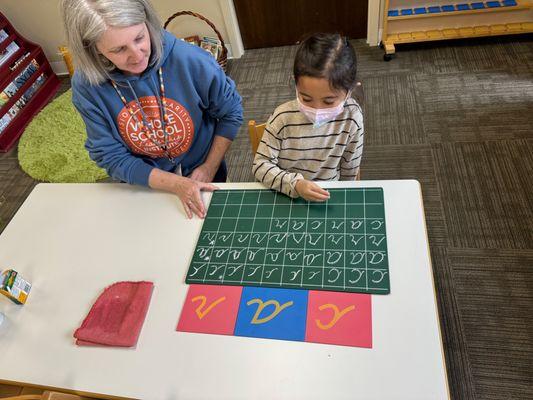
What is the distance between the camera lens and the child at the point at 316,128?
1010mm

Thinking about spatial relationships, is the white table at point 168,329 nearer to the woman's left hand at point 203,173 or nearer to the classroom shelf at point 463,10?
the woman's left hand at point 203,173

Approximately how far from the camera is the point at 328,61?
100 centimetres

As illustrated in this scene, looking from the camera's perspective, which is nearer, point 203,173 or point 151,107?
point 151,107

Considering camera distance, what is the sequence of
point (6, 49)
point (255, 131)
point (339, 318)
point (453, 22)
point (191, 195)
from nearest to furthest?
point (339, 318) → point (191, 195) → point (255, 131) → point (453, 22) → point (6, 49)

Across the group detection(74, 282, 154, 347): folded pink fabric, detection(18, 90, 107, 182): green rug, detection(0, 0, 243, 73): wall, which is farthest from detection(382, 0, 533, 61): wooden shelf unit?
detection(74, 282, 154, 347): folded pink fabric

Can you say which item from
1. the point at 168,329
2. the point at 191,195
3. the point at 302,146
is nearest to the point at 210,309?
the point at 168,329

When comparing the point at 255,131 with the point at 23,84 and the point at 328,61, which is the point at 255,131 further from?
the point at 23,84

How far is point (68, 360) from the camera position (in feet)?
2.96

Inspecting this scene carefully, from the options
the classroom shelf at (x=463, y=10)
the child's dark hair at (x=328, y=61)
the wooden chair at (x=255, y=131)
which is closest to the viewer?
the child's dark hair at (x=328, y=61)

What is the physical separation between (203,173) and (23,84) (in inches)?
101

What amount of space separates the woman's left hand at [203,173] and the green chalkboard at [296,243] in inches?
10.8

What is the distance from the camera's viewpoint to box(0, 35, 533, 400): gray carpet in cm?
148

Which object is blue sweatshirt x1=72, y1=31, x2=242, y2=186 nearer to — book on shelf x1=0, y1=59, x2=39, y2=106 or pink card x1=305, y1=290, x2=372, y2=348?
pink card x1=305, y1=290, x2=372, y2=348

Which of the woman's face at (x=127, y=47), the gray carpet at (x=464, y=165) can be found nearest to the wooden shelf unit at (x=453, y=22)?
the gray carpet at (x=464, y=165)
